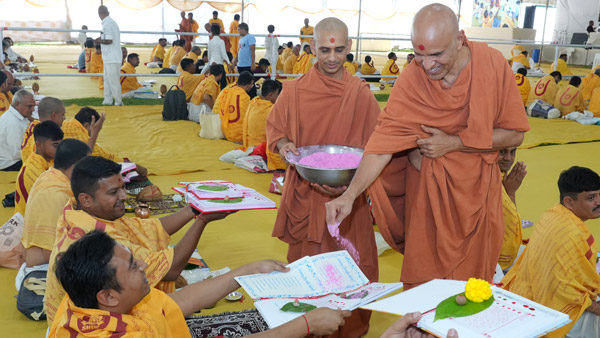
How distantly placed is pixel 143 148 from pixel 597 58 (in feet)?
40.5

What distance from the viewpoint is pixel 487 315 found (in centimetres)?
148

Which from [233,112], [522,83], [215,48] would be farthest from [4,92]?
[522,83]

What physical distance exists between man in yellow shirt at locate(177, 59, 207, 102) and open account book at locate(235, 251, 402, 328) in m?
7.48

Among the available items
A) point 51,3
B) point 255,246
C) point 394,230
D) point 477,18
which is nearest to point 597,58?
point 477,18

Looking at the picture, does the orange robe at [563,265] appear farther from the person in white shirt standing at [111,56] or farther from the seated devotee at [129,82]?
the seated devotee at [129,82]

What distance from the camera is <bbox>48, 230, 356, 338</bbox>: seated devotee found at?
1.65m

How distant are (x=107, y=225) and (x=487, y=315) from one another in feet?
5.14

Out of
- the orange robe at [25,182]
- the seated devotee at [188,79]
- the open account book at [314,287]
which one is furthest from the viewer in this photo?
the seated devotee at [188,79]

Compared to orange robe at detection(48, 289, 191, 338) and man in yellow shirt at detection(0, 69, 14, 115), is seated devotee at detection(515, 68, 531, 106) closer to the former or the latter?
man in yellow shirt at detection(0, 69, 14, 115)

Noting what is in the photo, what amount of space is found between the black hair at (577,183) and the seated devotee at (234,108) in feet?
16.3

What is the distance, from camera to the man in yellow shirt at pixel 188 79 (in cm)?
926

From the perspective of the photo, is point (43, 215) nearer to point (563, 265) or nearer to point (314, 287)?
point (314, 287)

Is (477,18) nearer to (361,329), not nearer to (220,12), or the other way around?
(220,12)

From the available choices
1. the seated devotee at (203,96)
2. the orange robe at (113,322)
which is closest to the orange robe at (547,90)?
the seated devotee at (203,96)
